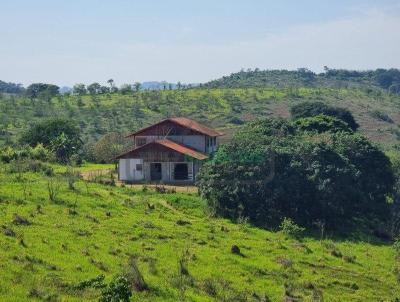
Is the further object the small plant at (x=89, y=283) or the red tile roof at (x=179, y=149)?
the red tile roof at (x=179, y=149)

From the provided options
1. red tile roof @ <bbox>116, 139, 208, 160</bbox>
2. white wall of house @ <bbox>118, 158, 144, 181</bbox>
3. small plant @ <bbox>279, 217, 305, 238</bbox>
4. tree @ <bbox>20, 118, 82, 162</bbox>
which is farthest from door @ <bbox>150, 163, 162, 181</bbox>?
small plant @ <bbox>279, 217, 305, 238</bbox>

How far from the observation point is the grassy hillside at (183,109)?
10019 centimetres

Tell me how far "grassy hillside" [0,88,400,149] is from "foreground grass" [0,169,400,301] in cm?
5014

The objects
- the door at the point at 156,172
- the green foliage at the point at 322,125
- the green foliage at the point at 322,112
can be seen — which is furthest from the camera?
the green foliage at the point at 322,112

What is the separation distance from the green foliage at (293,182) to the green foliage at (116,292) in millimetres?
22026

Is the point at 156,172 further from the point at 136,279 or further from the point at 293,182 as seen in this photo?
the point at 136,279

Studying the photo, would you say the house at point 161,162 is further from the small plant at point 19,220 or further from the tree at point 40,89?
the tree at point 40,89

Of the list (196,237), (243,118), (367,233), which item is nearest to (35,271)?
(196,237)

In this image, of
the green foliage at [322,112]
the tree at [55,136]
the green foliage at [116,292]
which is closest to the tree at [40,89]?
the tree at [55,136]

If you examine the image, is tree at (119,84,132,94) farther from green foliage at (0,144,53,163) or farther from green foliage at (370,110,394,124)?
green foliage at (0,144,53,163)

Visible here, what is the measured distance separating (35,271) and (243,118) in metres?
84.6

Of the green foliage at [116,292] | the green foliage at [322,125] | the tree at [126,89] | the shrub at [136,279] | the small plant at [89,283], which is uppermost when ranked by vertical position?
the tree at [126,89]

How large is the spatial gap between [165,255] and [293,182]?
16.1 metres

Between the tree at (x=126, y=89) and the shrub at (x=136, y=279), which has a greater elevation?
the tree at (x=126, y=89)
